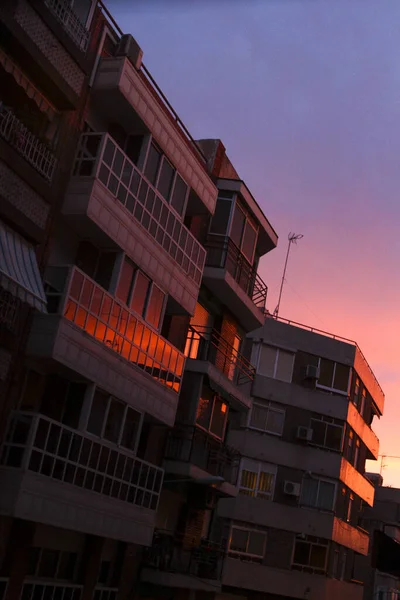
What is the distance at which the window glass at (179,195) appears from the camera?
71.7 feet

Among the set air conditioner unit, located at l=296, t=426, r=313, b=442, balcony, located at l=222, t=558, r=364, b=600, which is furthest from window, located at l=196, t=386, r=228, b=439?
air conditioner unit, located at l=296, t=426, r=313, b=442

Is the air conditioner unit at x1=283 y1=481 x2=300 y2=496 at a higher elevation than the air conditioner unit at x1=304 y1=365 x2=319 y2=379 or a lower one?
lower

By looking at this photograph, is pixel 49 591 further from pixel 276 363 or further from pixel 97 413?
pixel 276 363

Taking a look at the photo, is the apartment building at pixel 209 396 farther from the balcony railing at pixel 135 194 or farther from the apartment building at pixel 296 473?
the apartment building at pixel 296 473

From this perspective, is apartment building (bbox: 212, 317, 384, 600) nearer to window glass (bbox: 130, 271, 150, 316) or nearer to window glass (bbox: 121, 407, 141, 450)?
window glass (bbox: 121, 407, 141, 450)

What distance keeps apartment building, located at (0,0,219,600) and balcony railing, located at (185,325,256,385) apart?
350 centimetres

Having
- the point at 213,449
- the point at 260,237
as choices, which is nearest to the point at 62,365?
the point at 213,449

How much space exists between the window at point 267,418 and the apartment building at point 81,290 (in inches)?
546

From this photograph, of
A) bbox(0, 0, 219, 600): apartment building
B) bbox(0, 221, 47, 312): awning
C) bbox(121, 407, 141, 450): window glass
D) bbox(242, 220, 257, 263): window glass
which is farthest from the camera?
bbox(242, 220, 257, 263): window glass

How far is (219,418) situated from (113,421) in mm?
7799

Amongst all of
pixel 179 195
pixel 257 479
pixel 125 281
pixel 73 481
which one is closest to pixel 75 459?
pixel 73 481

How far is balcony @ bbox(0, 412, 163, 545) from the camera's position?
15398 mm

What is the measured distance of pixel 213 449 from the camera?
82.5 feet

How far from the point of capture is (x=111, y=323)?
1817 centimetres
